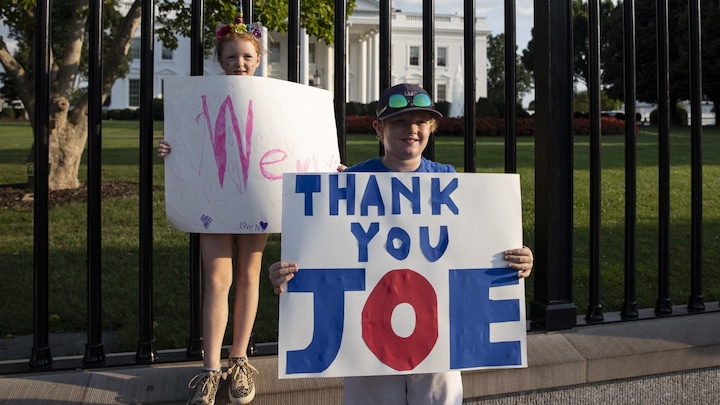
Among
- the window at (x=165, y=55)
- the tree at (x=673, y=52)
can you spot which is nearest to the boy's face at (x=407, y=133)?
the tree at (x=673, y=52)

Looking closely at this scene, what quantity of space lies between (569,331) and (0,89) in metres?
46.1

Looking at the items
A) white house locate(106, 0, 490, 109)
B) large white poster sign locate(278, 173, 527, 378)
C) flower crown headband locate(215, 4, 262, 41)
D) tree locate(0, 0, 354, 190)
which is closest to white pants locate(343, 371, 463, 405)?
large white poster sign locate(278, 173, 527, 378)

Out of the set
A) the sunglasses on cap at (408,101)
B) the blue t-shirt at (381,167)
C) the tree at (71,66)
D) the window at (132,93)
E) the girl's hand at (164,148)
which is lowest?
the blue t-shirt at (381,167)

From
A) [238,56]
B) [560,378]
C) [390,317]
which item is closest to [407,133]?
[390,317]

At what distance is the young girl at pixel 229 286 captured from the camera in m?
2.68

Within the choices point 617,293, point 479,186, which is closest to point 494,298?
point 479,186

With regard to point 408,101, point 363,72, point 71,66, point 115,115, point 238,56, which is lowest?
point 408,101

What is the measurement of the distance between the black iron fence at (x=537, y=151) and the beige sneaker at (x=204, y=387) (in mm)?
303

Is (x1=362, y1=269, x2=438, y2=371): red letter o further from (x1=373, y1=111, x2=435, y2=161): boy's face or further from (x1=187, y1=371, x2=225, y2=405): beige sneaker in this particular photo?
(x1=187, y1=371, x2=225, y2=405): beige sneaker

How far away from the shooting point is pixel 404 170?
2.47m

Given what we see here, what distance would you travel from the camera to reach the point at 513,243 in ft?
7.89

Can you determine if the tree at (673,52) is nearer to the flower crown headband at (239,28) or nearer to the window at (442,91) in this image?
the window at (442,91)

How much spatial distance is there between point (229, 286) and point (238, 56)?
0.92 meters

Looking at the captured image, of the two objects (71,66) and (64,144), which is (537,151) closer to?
(64,144)
